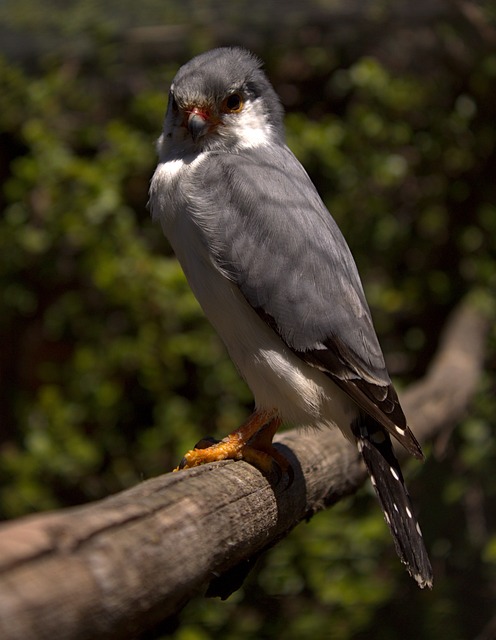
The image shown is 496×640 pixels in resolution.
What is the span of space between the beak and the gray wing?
11cm

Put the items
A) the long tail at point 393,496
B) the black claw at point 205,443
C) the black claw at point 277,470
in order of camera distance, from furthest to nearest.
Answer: the black claw at point 205,443, the black claw at point 277,470, the long tail at point 393,496

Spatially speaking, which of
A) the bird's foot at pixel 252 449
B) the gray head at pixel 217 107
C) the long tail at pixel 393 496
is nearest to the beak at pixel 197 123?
the gray head at pixel 217 107

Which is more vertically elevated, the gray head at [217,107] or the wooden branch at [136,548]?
the gray head at [217,107]

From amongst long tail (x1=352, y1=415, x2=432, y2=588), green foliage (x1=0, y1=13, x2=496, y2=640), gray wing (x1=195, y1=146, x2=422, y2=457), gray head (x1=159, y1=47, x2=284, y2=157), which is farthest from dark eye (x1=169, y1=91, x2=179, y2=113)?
green foliage (x1=0, y1=13, x2=496, y2=640)

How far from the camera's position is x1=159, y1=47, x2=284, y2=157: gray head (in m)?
2.53

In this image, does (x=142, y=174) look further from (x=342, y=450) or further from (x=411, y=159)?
(x=342, y=450)

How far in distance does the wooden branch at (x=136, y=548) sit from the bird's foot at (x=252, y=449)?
0.22ft

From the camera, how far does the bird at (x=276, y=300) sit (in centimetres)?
235

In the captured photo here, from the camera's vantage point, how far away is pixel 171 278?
3.96 m

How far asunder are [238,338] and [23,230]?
214cm

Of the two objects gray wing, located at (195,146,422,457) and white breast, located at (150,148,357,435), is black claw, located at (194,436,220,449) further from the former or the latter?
gray wing, located at (195,146,422,457)

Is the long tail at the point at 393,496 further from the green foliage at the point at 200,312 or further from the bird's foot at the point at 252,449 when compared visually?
the green foliage at the point at 200,312

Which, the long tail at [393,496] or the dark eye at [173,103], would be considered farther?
the dark eye at [173,103]

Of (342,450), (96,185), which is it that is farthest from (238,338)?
(96,185)
